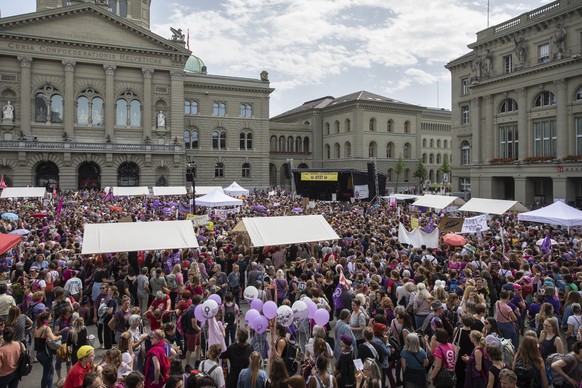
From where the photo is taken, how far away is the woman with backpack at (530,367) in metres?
6.52

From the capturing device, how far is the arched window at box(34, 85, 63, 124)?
50.3 metres

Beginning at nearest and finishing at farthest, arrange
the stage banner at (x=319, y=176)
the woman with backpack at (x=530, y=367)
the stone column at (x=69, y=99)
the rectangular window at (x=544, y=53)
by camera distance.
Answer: the woman with backpack at (x=530, y=367), the rectangular window at (x=544, y=53), the stage banner at (x=319, y=176), the stone column at (x=69, y=99)

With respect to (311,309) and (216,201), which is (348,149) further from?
(311,309)

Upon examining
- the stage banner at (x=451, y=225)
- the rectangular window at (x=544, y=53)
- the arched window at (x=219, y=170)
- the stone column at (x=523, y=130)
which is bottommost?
the stage banner at (x=451, y=225)

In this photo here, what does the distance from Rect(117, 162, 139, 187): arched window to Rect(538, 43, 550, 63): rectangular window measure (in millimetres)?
44669

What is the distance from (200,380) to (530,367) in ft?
15.8

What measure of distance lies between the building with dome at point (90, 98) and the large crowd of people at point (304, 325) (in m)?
33.4

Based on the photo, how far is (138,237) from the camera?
14266 mm

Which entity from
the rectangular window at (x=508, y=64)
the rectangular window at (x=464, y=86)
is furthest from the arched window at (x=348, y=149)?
the rectangular window at (x=508, y=64)

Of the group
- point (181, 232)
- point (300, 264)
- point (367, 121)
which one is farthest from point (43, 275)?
point (367, 121)

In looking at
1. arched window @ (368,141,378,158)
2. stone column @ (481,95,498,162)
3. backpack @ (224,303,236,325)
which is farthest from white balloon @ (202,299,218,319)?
arched window @ (368,141,378,158)

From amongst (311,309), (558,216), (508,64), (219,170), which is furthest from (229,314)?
(219,170)

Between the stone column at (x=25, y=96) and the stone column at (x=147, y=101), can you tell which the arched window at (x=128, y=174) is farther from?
the stone column at (x=25, y=96)

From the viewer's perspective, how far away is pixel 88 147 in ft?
167
